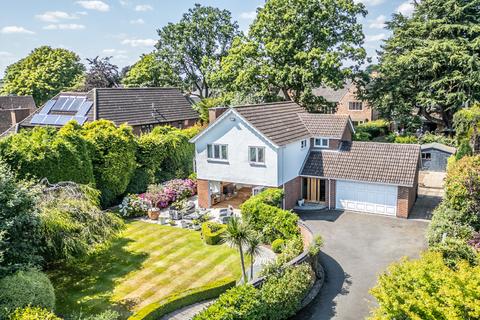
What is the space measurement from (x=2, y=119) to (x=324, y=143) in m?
45.1

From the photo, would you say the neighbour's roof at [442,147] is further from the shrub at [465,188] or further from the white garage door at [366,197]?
the shrub at [465,188]

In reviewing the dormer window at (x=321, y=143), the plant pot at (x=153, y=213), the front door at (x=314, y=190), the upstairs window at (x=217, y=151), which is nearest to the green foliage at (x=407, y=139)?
the dormer window at (x=321, y=143)

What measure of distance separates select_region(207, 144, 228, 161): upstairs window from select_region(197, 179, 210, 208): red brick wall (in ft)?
7.17

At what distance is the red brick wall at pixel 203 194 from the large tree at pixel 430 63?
28.8 meters

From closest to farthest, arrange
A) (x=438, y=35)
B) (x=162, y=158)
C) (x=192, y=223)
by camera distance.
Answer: (x=192, y=223), (x=162, y=158), (x=438, y=35)

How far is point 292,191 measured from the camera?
29.5m

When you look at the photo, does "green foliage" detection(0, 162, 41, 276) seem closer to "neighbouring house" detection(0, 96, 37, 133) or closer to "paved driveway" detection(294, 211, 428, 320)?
"paved driveway" detection(294, 211, 428, 320)

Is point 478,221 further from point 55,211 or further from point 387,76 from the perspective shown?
point 387,76

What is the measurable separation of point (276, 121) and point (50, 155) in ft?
52.6

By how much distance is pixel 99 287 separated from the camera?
18.4 metres

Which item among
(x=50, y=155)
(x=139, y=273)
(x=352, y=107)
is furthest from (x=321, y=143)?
(x=352, y=107)

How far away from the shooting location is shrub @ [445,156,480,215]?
803 inches

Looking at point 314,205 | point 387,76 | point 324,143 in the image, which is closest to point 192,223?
point 314,205

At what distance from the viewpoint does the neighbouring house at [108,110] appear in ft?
119
